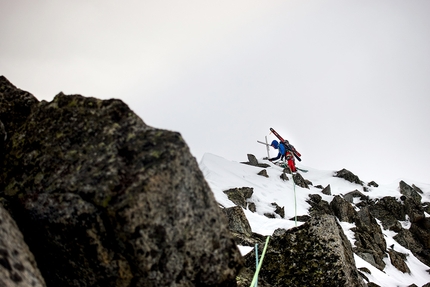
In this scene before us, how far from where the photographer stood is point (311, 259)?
20.0 ft

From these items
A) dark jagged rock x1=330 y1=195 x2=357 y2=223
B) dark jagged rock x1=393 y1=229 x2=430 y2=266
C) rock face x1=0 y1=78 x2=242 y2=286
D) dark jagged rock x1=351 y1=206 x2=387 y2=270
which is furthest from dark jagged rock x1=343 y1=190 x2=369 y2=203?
rock face x1=0 y1=78 x2=242 y2=286

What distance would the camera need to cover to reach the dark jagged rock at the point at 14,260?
2.29m

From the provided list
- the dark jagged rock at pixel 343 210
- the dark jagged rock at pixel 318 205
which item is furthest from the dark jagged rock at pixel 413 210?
the dark jagged rock at pixel 318 205

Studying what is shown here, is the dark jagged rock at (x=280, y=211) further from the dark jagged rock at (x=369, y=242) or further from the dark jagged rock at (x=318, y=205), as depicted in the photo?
the dark jagged rock at (x=369, y=242)

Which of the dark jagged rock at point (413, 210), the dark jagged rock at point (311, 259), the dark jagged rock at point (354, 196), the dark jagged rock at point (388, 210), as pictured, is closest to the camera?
the dark jagged rock at point (311, 259)

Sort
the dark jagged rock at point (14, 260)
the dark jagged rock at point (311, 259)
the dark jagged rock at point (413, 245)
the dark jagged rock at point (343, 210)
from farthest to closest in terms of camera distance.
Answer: the dark jagged rock at point (413, 245) → the dark jagged rock at point (343, 210) → the dark jagged rock at point (311, 259) → the dark jagged rock at point (14, 260)

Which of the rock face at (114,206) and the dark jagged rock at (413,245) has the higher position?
the dark jagged rock at (413,245)

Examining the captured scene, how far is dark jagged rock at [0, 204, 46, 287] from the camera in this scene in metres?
2.29

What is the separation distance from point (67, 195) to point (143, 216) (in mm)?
862

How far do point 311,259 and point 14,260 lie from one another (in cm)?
533

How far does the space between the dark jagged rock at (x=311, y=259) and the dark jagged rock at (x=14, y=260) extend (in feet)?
15.7

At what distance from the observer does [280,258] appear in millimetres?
6434

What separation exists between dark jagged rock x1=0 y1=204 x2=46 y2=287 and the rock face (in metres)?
0.32

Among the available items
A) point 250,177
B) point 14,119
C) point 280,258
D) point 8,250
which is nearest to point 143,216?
point 8,250
